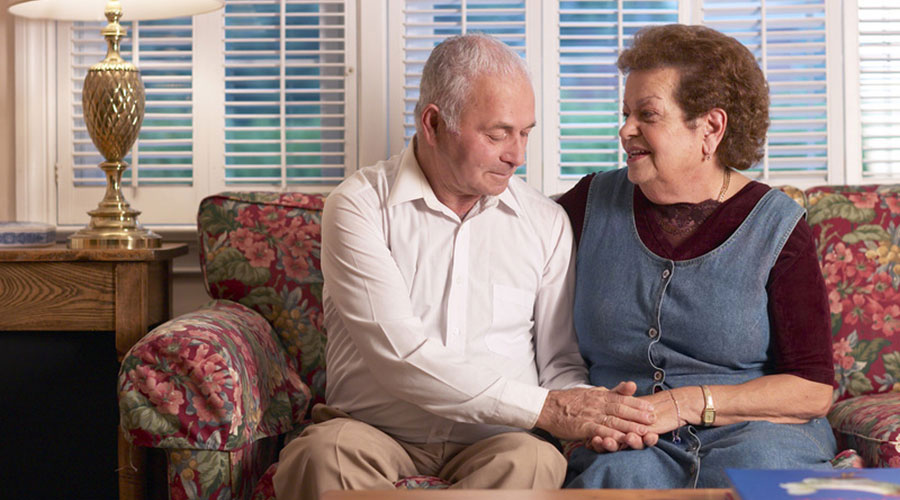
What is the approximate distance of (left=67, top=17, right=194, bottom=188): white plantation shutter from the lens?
8.32 feet

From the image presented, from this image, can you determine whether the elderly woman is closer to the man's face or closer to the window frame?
the man's face

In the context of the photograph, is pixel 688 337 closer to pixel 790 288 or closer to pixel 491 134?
pixel 790 288

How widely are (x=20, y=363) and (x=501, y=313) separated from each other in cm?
121

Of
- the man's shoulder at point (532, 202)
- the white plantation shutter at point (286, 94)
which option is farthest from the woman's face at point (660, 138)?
the white plantation shutter at point (286, 94)

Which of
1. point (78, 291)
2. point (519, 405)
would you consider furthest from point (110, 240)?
point (519, 405)

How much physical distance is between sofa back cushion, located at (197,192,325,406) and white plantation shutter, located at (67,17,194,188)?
1.51 feet

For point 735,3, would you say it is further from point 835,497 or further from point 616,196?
point 835,497

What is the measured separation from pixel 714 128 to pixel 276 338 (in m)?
1.06

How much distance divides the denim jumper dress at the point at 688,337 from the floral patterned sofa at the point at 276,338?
0.25 metres

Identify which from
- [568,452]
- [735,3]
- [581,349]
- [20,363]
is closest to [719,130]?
[581,349]

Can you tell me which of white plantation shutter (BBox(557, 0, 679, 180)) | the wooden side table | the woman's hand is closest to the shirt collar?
the woman's hand

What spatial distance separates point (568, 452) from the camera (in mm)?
1771

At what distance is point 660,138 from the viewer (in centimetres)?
174

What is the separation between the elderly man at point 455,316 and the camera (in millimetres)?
1574
